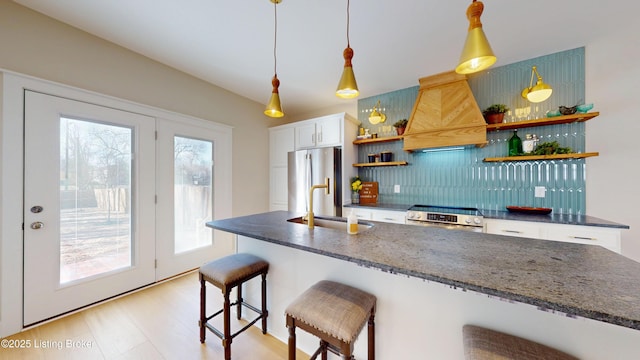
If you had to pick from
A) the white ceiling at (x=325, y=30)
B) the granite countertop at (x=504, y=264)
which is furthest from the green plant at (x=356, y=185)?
the granite countertop at (x=504, y=264)

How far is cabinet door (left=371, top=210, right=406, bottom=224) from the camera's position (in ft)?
9.66

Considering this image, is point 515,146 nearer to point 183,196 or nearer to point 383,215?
point 383,215

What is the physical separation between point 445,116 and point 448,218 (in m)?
1.29

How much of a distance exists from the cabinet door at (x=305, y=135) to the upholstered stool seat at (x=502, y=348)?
3.15 metres

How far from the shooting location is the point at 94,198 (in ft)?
7.35

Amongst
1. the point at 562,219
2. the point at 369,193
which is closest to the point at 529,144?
the point at 562,219

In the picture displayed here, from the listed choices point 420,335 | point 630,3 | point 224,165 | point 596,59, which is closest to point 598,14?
point 630,3

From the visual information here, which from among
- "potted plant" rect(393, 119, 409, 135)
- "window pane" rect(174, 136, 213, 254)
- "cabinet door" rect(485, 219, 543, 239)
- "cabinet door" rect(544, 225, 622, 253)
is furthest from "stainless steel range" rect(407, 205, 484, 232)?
"window pane" rect(174, 136, 213, 254)

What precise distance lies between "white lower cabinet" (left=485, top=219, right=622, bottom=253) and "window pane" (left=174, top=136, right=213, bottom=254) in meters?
3.70

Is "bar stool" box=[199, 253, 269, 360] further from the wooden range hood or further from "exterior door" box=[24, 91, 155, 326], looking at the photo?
the wooden range hood

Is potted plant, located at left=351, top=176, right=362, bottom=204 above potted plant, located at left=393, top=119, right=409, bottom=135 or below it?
below

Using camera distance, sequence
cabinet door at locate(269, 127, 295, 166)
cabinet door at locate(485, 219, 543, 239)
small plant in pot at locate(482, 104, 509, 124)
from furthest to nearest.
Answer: cabinet door at locate(269, 127, 295, 166)
small plant in pot at locate(482, 104, 509, 124)
cabinet door at locate(485, 219, 543, 239)

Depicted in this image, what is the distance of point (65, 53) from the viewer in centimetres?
205

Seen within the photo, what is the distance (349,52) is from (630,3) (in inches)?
98.2
